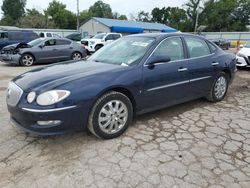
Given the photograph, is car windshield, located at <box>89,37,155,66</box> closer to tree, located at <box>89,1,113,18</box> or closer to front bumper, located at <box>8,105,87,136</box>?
front bumper, located at <box>8,105,87,136</box>

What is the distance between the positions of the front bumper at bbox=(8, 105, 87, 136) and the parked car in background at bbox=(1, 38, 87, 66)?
873 cm

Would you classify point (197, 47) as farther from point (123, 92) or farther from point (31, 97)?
point (31, 97)

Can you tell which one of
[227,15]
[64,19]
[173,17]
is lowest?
[64,19]

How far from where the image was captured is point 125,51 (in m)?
4.12

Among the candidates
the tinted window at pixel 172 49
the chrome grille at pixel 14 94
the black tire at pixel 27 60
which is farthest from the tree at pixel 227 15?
the chrome grille at pixel 14 94

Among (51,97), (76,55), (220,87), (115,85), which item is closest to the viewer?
(51,97)

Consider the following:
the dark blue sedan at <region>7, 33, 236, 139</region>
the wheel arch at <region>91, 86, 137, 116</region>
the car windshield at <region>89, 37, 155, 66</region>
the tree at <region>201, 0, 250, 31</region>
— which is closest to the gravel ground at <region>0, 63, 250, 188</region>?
the dark blue sedan at <region>7, 33, 236, 139</region>

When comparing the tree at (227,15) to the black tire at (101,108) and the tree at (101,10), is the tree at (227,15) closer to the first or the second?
the tree at (101,10)

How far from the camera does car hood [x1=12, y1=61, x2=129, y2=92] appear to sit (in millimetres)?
3137

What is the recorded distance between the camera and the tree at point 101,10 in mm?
75938

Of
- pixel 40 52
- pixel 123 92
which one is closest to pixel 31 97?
pixel 123 92

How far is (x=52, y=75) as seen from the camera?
3377mm

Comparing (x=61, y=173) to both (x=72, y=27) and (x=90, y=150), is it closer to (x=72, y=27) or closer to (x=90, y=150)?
(x=90, y=150)

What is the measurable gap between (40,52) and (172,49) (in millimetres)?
8816
